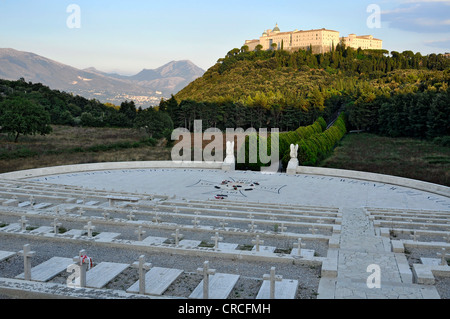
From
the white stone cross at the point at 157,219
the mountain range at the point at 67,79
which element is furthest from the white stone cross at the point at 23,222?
the mountain range at the point at 67,79

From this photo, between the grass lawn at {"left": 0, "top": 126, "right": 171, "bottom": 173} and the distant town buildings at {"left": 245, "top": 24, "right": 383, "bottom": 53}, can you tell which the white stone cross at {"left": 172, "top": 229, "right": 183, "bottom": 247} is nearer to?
the grass lawn at {"left": 0, "top": 126, "right": 171, "bottom": 173}

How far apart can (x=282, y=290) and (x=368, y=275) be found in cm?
210

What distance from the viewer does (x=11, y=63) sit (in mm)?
91562

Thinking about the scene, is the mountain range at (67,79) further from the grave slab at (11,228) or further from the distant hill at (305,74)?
the grave slab at (11,228)

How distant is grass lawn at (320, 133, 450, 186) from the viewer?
26406mm

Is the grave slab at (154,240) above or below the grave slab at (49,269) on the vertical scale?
below

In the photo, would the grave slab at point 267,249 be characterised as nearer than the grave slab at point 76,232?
Yes

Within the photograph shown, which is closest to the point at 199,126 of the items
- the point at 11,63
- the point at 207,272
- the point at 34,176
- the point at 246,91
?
the point at 246,91

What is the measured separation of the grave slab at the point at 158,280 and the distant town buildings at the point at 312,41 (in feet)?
Answer: 383

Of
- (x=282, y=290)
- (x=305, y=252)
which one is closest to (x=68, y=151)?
(x=305, y=252)

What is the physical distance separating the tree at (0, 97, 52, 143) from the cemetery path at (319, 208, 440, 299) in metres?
33.7

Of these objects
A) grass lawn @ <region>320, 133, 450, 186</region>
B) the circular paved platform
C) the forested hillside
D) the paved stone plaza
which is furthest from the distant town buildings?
the paved stone plaza

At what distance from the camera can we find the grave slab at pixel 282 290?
6.74m
